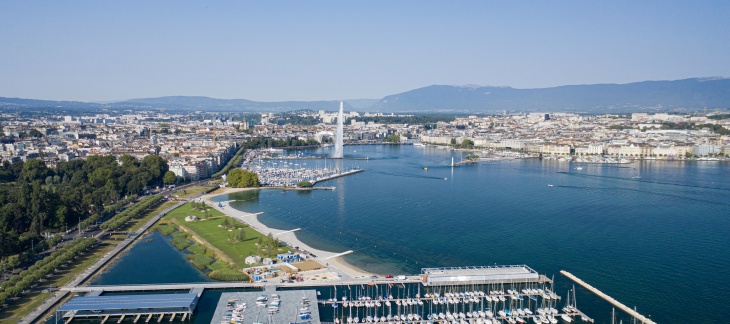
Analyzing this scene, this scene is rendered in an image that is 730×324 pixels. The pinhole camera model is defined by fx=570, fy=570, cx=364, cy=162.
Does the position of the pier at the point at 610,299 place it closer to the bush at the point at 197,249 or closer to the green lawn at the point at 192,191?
the bush at the point at 197,249

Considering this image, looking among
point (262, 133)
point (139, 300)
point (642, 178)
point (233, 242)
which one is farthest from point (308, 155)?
point (139, 300)

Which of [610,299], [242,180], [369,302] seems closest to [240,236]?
[369,302]

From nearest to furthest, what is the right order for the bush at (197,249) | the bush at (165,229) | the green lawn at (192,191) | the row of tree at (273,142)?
1. the bush at (197,249)
2. the bush at (165,229)
3. the green lawn at (192,191)
4. the row of tree at (273,142)

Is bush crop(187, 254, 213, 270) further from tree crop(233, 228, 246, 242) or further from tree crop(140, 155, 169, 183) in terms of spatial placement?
tree crop(140, 155, 169, 183)

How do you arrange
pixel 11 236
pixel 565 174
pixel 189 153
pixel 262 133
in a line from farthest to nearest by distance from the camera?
pixel 262 133 < pixel 189 153 < pixel 565 174 < pixel 11 236

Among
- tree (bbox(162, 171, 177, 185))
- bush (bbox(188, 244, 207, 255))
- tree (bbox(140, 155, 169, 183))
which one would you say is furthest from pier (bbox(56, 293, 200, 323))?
tree (bbox(162, 171, 177, 185))

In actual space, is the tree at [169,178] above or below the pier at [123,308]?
above

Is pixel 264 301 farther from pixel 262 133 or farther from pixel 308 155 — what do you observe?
pixel 262 133

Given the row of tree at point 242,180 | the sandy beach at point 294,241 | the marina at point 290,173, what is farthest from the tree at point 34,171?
the marina at point 290,173
